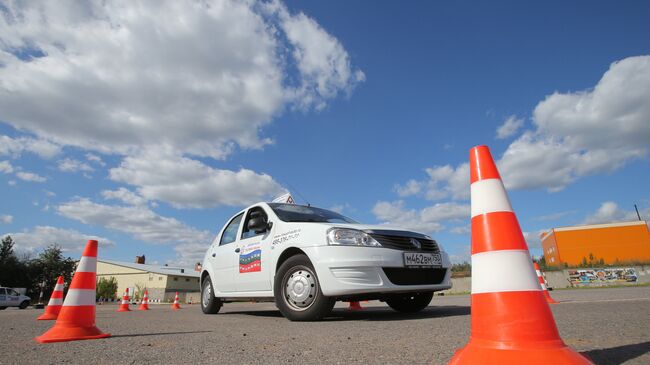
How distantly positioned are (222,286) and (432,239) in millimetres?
3654

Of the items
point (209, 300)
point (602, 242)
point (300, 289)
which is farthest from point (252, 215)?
point (602, 242)

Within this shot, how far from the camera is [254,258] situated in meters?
5.43

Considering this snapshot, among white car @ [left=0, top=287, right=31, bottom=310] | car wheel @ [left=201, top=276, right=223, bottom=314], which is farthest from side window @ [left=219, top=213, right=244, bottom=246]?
white car @ [left=0, top=287, right=31, bottom=310]

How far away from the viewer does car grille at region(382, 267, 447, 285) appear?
13.6ft

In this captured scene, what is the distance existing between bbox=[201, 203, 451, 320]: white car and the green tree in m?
59.1

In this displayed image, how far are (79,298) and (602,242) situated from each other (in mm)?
62588

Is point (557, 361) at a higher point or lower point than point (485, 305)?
lower

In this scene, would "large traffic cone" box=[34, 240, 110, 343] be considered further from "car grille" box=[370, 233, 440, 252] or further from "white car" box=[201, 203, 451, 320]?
"car grille" box=[370, 233, 440, 252]

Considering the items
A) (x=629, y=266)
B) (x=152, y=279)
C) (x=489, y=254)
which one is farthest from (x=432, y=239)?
(x=152, y=279)

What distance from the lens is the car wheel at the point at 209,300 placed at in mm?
6600

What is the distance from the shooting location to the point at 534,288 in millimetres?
1545

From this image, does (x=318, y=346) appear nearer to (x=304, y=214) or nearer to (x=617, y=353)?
(x=617, y=353)

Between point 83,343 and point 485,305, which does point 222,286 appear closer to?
point 83,343

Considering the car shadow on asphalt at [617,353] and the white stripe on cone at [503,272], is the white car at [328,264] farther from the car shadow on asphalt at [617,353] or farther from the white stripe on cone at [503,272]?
the white stripe on cone at [503,272]
